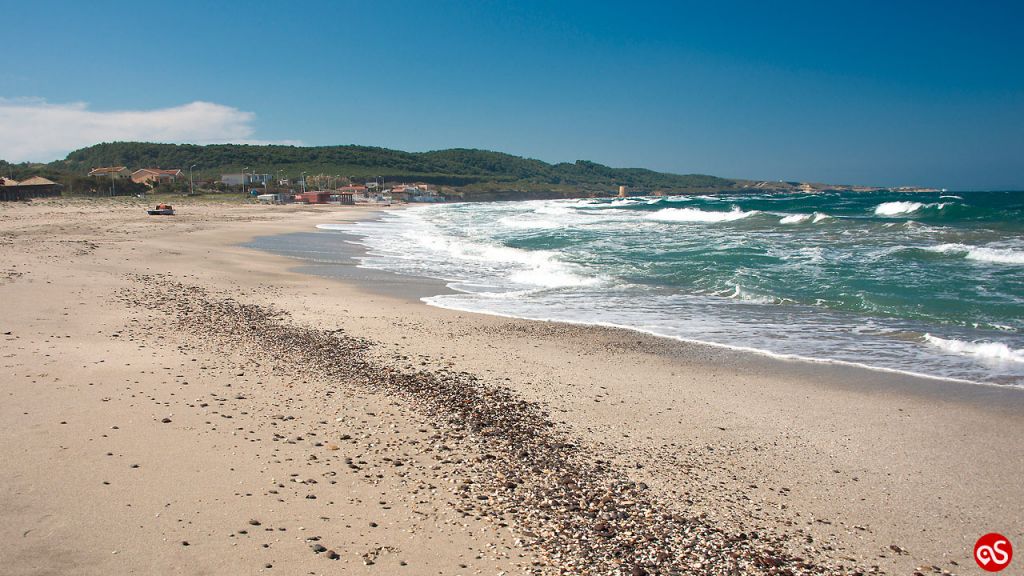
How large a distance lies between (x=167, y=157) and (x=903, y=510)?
461 ft

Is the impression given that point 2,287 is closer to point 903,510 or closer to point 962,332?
point 903,510

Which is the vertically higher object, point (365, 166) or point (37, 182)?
point (365, 166)

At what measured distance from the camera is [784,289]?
1359 centimetres

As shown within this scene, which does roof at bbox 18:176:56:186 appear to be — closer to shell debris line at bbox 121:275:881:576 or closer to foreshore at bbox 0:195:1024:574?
foreshore at bbox 0:195:1024:574

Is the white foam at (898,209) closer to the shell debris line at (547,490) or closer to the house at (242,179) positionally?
the shell debris line at (547,490)

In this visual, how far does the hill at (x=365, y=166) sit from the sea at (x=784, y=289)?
7274cm

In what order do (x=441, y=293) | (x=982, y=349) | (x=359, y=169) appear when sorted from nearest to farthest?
1. (x=982, y=349)
2. (x=441, y=293)
3. (x=359, y=169)

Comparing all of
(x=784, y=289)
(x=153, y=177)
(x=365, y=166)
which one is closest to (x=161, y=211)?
(x=784, y=289)

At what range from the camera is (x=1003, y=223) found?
29.9 m

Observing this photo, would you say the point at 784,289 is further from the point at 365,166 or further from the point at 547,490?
Result: the point at 365,166

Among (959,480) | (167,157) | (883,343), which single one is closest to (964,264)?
(883,343)

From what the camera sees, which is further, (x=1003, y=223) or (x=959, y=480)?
(x=1003, y=223)

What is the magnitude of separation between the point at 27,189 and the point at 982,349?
67.0 meters

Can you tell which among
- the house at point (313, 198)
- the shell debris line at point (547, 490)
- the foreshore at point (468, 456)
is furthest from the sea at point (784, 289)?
the house at point (313, 198)
